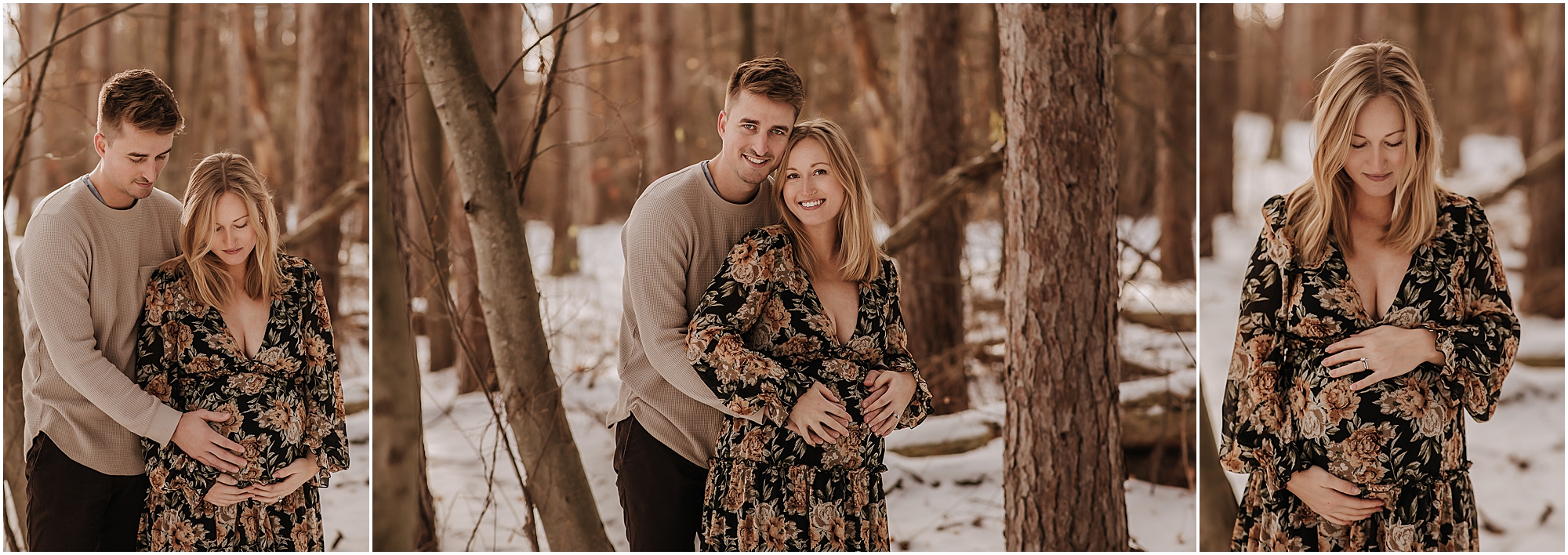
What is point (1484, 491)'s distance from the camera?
4.84 metres

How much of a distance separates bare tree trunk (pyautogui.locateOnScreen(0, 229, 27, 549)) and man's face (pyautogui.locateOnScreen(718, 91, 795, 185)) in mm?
2305

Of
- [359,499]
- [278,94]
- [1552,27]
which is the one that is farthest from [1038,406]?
[278,94]

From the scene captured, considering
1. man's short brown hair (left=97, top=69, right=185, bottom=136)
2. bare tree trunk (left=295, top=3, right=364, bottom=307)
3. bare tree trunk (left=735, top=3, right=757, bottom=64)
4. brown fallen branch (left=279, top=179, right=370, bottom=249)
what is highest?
bare tree trunk (left=735, top=3, right=757, bottom=64)

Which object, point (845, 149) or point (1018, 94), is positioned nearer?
point (845, 149)

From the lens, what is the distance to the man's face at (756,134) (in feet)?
7.77

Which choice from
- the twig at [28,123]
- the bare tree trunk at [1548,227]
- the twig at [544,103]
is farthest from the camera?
the bare tree trunk at [1548,227]

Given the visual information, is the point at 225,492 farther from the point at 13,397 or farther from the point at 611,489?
the point at 611,489

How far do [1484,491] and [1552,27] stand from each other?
13.5 ft

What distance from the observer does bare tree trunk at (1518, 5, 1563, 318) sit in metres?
6.67

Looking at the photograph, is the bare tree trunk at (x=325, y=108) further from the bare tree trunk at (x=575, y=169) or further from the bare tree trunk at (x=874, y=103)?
the bare tree trunk at (x=874, y=103)

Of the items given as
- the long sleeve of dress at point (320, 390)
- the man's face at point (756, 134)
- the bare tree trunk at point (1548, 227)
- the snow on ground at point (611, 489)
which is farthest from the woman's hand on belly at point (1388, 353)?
the bare tree trunk at point (1548, 227)

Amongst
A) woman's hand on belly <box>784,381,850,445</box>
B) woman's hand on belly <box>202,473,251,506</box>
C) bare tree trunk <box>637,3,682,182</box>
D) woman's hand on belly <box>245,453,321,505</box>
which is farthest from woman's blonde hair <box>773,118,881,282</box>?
bare tree trunk <box>637,3,682,182</box>

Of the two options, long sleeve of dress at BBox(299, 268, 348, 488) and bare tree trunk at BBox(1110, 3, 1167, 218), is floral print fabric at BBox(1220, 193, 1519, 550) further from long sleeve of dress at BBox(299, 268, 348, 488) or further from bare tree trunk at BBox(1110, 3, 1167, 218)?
bare tree trunk at BBox(1110, 3, 1167, 218)

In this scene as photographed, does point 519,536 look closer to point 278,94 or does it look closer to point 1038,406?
point 1038,406
